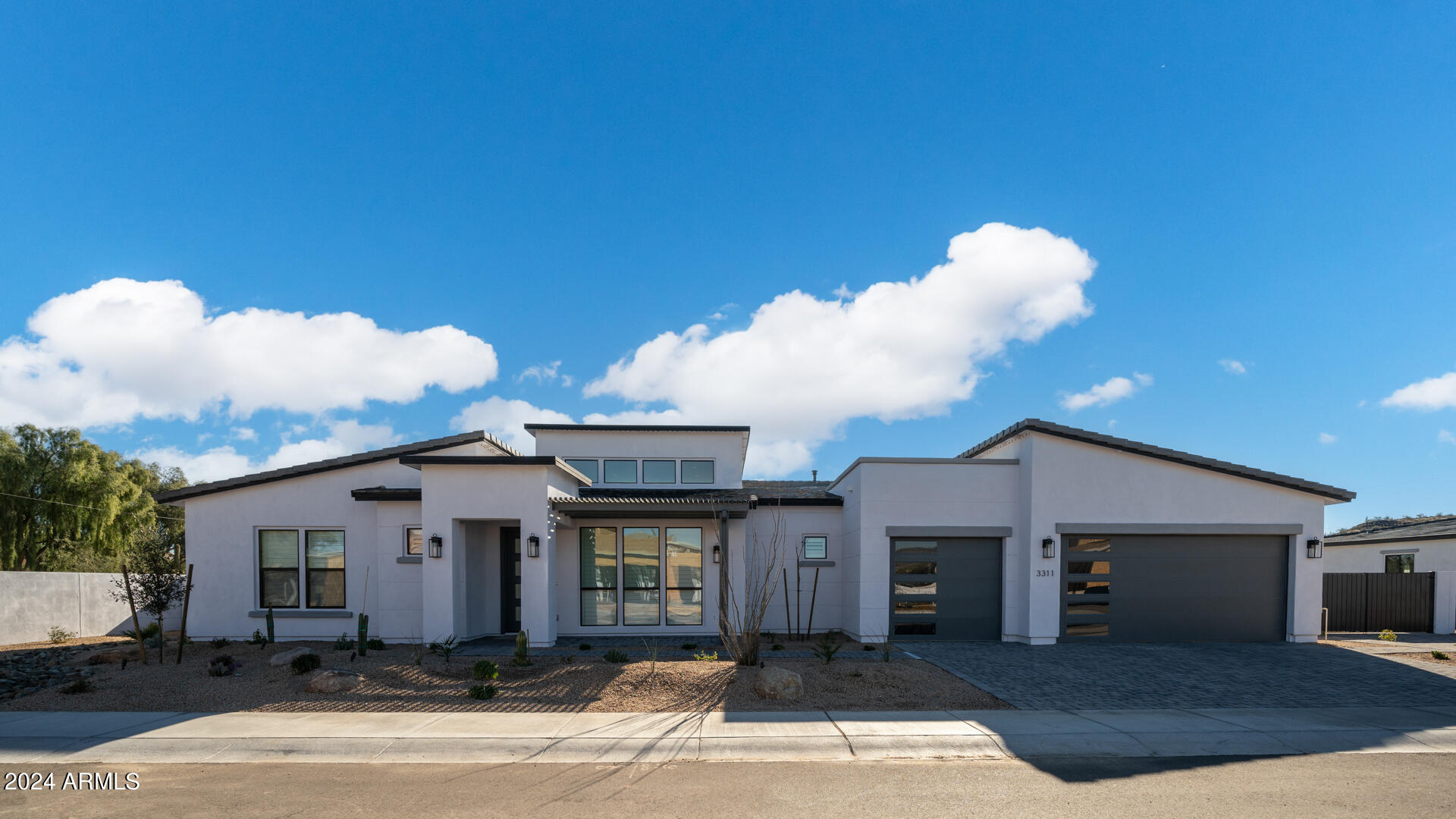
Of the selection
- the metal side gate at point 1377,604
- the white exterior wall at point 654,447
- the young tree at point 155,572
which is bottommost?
the metal side gate at point 1377,604

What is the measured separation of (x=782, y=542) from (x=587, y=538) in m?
4.31

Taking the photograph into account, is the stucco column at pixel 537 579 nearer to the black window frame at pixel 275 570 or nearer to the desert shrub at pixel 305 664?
the desert shrub at pixel 305 664

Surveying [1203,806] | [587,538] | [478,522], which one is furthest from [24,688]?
[1203,806]

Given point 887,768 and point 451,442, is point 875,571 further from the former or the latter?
point 451,442

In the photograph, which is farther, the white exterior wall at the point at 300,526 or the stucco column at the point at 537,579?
the white exterior wall at the point at 300,526

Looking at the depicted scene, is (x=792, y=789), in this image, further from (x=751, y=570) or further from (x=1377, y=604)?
(x=1377, y=604)

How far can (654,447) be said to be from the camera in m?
20.3

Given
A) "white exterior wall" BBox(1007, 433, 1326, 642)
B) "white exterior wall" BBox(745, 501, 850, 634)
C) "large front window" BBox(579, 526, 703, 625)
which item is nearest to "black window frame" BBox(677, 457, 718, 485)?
"white exterior wall" BBox(745, 501, 850, 634)

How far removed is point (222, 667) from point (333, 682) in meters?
2.35

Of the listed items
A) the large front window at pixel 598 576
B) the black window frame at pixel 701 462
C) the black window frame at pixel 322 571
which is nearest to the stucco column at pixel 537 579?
the large front window at pixel 598 576

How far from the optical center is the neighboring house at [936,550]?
1527 cm

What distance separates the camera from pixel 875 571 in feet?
50.5

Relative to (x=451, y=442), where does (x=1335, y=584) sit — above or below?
below

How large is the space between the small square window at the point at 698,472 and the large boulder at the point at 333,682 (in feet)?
35.3
